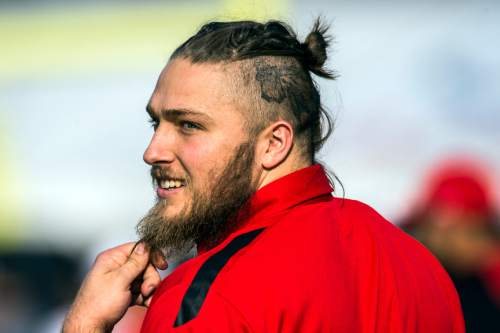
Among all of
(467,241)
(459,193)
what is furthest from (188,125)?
(459,193)

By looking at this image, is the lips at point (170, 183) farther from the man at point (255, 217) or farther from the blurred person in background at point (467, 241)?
the blurred person in background at point (467, 241)

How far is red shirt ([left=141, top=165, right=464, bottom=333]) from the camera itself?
158cm

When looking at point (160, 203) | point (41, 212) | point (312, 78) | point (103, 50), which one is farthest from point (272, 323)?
point (103, 50)

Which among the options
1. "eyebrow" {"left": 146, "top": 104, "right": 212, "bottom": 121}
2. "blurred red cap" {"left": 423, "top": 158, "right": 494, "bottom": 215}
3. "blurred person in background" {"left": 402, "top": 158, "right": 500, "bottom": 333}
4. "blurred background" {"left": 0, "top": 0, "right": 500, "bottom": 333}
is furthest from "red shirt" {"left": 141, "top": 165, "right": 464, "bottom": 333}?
"blurred background" {"left": 0, "top": 0, "right": 500, "bottom": 333}

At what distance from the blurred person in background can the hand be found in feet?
5.75

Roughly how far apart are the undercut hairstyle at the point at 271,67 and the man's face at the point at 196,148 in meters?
0.04

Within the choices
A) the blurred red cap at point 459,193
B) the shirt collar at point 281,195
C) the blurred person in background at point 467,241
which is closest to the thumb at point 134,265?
the shirt collar at point 281,195

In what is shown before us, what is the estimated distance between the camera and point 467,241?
11.6 ft

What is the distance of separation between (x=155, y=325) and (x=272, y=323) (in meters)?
0.23

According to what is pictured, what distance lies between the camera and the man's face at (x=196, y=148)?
1.90 meters

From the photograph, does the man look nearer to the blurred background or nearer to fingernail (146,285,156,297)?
fingernail (146,285,156,297)

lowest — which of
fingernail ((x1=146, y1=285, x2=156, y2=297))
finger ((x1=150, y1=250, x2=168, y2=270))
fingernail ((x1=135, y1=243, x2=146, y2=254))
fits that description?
fingernail ((x1=146, y1=285, x2=156, y2=297))

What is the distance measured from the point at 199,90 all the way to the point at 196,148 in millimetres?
133

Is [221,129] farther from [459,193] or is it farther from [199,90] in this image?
[459,193]
